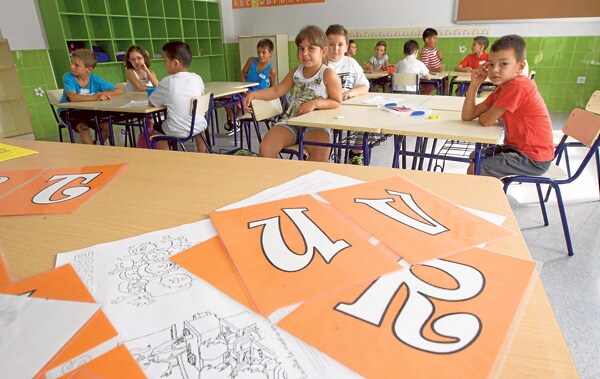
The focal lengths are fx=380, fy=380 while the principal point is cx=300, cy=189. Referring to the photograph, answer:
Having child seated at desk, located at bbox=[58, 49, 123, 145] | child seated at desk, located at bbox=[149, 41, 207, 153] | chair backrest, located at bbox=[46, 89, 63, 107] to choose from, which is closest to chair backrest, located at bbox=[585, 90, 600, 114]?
child seated at desk, located at bbox=[149, 41, 207, 153]

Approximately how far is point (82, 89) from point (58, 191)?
3.36m

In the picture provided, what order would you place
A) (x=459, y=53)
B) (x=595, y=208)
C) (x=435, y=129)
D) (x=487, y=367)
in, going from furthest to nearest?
(x=459, y=53) < (x=595, y=208) < (x=435, y=129) < (x=487, y=367)

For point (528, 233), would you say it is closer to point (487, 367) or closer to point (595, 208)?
point (595, 208)

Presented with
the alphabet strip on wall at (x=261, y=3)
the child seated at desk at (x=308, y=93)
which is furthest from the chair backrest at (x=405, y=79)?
the alphabet strip on wall at (x=261, y=3)

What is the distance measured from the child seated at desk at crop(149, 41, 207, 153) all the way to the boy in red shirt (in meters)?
4.19

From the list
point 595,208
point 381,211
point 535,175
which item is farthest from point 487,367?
point 595,208

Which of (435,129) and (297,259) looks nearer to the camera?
(297,259)

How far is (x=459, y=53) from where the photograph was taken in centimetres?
625

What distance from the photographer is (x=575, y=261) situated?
1971mm

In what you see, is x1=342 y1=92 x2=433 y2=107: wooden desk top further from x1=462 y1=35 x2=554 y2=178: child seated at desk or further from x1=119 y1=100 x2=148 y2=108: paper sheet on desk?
x1=119 y1=100 x2=148 y2=108: paper sheet on desk

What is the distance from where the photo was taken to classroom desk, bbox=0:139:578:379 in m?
0.42

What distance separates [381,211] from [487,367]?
37cm

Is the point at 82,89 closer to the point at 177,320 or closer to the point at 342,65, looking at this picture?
the point at 342,65

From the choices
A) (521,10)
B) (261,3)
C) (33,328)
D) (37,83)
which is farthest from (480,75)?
(261,3)
